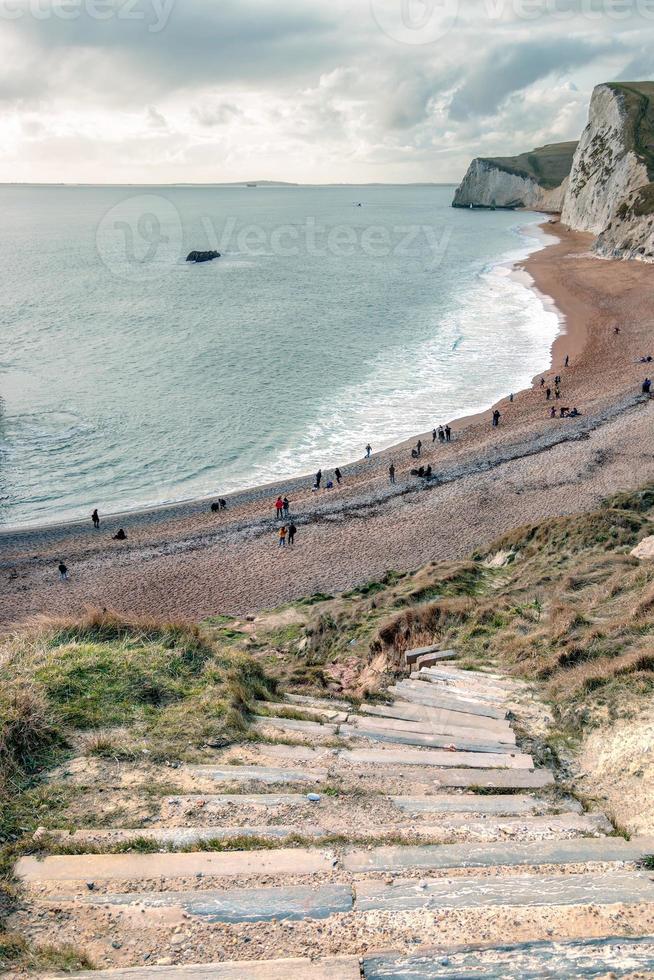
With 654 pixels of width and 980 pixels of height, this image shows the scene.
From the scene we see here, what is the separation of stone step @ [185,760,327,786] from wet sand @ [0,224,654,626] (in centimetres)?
1373

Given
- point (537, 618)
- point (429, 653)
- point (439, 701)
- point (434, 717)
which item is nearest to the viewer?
point (434, 717)

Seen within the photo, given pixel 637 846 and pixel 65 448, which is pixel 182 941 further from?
pixel 65 448

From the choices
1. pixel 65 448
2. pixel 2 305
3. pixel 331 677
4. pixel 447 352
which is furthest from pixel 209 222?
pixel 331 677

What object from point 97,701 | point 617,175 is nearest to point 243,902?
point 97,701

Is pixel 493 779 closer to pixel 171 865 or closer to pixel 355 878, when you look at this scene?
pixel 355 878

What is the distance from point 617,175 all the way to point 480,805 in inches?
4131

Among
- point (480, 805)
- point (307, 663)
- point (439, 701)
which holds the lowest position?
point (307, 663)

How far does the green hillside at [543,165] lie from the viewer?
172 meters

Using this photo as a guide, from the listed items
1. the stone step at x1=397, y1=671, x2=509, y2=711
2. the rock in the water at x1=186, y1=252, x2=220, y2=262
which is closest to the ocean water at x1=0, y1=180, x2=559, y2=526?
the rock in the water at x1=186, y1=252, x2=220, y2=262

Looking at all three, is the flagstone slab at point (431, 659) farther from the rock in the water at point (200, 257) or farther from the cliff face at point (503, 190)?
the cliff face at point (503, 190)

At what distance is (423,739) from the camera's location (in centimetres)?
731

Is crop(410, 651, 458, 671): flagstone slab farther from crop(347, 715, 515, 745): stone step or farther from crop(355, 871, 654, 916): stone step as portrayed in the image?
crop(355, 871, 654, 916): stone step

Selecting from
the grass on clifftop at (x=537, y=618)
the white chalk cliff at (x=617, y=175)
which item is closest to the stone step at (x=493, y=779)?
the grass on clifftop at (x=537, y=618)

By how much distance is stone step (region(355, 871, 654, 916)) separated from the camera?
14.1ft
